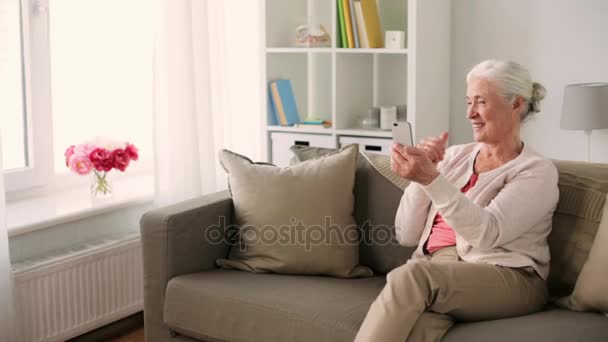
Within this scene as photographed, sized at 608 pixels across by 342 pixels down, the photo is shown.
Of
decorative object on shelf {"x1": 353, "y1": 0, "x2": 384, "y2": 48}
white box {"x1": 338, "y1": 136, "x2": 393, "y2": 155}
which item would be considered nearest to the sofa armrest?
white box {"x1": 338, "y1": 136, "x2": 393, "y2": 155}

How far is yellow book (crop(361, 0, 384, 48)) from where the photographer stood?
3867 millimetres

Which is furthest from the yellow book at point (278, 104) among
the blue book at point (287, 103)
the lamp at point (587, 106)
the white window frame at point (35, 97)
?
the lamp at point (587, 106)

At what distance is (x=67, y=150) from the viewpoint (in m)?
3.45

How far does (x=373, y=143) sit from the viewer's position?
3.84m

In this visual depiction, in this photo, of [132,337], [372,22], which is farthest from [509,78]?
[132,337]

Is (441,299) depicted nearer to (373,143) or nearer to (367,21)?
(373,143)

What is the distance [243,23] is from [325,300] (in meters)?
2.01

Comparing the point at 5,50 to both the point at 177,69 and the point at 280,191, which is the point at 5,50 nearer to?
the point at 177,69

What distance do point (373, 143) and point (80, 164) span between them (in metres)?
1.32

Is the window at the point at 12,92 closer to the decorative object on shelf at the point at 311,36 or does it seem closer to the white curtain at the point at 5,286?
the white curtain at the point at 5,286

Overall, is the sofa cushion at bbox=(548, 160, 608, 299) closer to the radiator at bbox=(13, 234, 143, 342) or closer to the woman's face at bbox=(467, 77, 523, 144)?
the woman's face at bbox=(467, 77, 523, 144)

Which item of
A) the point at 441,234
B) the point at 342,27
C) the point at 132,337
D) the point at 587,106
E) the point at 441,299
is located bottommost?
the point at 132,337

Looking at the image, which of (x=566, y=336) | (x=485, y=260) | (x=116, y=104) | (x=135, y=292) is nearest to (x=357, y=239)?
(x=485, y=260)

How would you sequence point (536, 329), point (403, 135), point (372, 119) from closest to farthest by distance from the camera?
point (536, 329), point (403, 135), point (372, 119)
